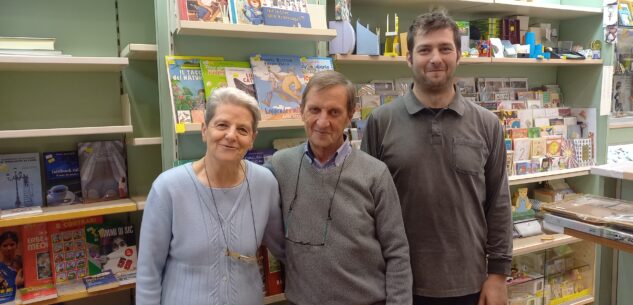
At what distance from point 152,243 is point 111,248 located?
106cm

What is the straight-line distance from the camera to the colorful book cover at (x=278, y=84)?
2027mm

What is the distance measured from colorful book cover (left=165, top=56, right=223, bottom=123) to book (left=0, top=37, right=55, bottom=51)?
51 cm

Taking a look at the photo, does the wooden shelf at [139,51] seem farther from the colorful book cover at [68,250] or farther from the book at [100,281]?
the book at [100,281]

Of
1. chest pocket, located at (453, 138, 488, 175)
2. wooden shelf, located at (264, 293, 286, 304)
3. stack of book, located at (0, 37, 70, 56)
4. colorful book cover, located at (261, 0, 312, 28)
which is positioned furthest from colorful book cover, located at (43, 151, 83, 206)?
chest pocket, located at (453, 138, 488, 175)

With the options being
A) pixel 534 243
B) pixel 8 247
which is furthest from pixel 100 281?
pixel 534 243

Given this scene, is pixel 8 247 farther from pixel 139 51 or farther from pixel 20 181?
pixel 139 51

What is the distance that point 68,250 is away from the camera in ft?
7.06

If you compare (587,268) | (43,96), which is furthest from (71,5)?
(587,268)

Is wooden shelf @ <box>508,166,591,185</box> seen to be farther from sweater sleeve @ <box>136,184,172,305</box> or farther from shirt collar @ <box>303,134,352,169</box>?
sweater sleeve @ <box>136,184,172,305</box>

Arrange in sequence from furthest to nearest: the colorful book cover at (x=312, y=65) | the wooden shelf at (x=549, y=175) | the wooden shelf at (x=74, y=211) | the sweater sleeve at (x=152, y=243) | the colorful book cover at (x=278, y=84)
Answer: the wooden shelf at (x=549, y=175) < the colorful book cover at (x=312, y=65) < the colorful book cover at (x=278, y=84) < the wooden shelf at (x=74, y=211) < the sweater sleeve at (x=152, y=243)

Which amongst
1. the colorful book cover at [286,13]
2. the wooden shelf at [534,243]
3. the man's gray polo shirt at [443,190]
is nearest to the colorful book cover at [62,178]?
the colorful book cover at [286,13]

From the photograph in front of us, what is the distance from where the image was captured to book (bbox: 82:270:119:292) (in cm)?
204

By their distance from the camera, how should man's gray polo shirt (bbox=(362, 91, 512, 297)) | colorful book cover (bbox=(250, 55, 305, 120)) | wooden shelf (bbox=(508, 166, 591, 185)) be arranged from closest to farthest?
man's gray polo shirt (bbox=(362, 91, 512, 297)) → colorful book cover (bbox=(250, 55, 305, 120)) → wooden shelf (bbox=(508, 166, 591, 185))

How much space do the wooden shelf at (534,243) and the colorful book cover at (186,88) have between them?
2.15m
